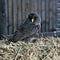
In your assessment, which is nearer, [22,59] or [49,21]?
[22,59]

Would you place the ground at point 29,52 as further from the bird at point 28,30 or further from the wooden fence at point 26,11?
the wooden fence at point 26,11

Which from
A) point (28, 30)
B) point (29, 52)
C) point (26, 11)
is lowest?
point (29, 52)

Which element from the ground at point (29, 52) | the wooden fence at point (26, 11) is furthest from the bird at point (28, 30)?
the wooden fence at point (26, 11)

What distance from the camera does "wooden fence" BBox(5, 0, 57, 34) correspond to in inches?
373

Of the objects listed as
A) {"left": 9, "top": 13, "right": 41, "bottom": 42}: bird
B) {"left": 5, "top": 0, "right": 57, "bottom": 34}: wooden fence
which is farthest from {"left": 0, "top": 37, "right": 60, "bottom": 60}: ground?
{"left": 5, "top": 0, "right": 57, "bottom": 34}: wooden fence

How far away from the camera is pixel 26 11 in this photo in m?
9.52

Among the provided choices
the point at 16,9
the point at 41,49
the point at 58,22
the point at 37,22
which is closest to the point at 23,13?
the point at 16,9

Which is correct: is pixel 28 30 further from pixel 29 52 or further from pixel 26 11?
pixel 26 11

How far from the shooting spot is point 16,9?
9.50 meters

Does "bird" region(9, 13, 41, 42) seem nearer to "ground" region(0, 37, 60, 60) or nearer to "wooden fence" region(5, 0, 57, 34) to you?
"ground" region(0, 37, 60, 60)

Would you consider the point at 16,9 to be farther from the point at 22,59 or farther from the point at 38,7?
the point at 22,59

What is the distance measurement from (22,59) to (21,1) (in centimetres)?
351

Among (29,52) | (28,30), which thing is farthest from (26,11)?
(29,52)

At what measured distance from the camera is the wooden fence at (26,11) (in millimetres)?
9469
